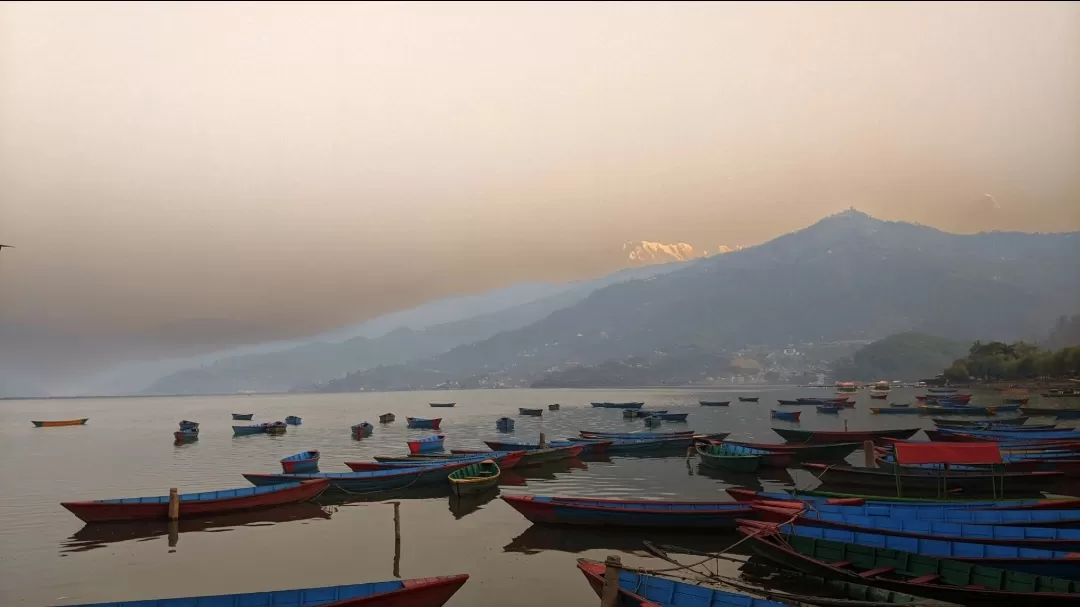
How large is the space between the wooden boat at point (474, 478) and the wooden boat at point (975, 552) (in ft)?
58.4

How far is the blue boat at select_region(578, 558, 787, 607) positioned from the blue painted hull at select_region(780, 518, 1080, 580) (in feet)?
24.1

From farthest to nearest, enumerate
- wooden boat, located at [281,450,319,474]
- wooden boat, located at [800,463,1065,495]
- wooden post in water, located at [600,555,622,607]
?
wooden boat, located at [281,450,319,474] < wooden boat, located at [800,463,1065,495] < wooden post in water, located at [600,555,622,607]

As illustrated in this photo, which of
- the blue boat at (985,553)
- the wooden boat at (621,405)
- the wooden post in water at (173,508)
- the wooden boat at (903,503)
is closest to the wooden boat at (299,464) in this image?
the wooden post in water at (173,508)

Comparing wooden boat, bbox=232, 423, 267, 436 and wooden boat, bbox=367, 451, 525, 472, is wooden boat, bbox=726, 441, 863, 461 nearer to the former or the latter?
wooden boat, bbox=367, 451, 525, 472

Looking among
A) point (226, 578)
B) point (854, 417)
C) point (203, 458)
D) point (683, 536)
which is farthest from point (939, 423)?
point (203, 458)

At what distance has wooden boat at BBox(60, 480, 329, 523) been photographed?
95.8 feet

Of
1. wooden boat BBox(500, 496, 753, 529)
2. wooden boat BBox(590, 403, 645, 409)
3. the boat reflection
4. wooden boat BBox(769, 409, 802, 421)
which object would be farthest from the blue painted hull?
wooden boat BBox(590, 403, 645, 409)

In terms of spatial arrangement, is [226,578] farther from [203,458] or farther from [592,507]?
[203,458]

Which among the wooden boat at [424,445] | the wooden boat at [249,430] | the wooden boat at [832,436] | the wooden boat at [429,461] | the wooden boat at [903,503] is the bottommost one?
the wooden boat at [249,430]

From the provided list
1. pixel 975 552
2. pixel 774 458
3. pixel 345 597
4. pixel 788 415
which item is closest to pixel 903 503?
pixel 975 552

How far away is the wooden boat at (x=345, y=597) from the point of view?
14.3m

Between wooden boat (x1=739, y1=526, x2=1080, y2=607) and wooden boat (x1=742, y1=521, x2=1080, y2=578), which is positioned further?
wooden boat (x1=742, y1=521, x2=1080, y2=578)

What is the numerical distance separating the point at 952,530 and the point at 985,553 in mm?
2272

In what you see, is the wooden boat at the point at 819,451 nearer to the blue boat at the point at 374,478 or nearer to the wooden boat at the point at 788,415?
the blue boat at the point at 374,478
